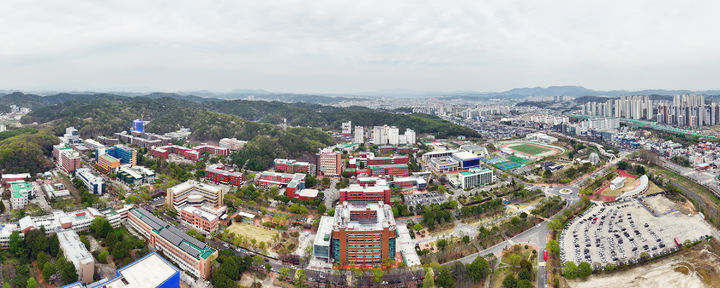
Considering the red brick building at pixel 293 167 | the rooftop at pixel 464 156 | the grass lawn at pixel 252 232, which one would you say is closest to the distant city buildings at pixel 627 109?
the rooftop at pixel 464 156

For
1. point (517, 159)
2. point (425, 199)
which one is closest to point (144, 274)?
point (425, 199)

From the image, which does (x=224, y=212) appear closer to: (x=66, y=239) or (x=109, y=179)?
(x=66, y=239)

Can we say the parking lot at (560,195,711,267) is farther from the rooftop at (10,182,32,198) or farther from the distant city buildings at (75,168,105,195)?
the rooftop at (10,182,32,198)

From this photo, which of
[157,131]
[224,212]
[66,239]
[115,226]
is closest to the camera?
[66,239]

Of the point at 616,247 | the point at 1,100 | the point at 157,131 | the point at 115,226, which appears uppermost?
the point at 1,100

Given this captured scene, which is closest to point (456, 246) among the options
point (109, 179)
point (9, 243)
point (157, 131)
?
point (9, 243)

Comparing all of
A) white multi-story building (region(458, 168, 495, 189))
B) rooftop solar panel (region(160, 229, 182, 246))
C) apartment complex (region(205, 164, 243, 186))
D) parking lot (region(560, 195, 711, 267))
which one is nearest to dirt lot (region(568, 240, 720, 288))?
parking lot (region(560, 195, 711, 267))

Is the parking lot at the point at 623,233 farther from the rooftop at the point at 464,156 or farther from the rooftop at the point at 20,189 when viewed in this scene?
the rooftop at the point at 20,189

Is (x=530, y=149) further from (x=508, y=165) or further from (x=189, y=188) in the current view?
(x=189, y=188)
